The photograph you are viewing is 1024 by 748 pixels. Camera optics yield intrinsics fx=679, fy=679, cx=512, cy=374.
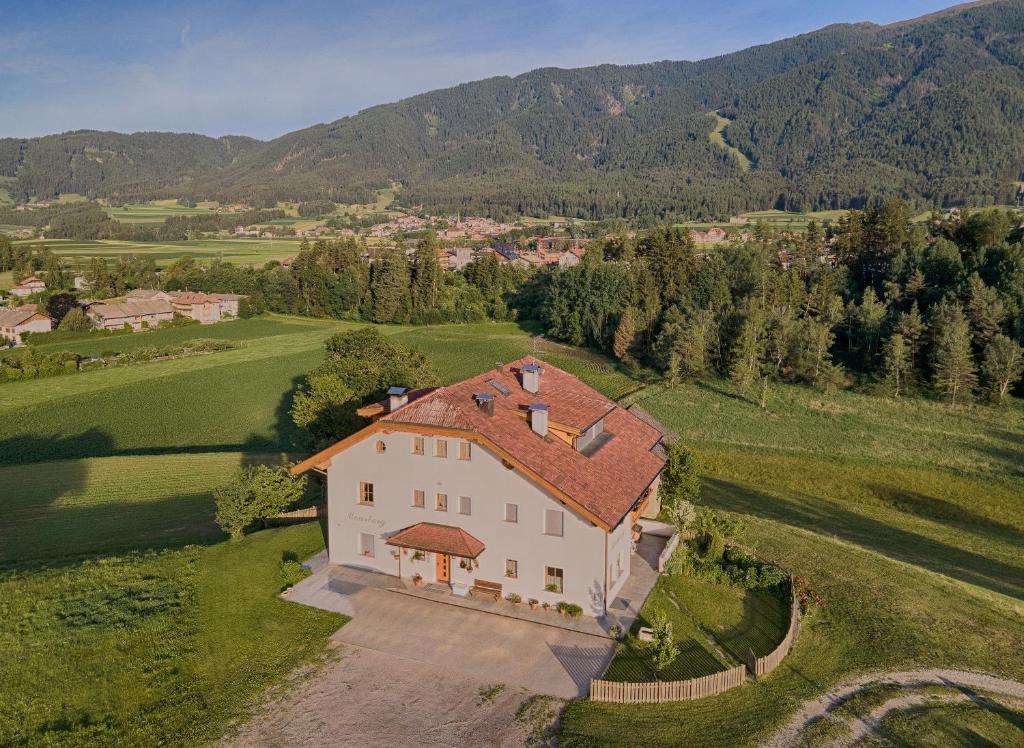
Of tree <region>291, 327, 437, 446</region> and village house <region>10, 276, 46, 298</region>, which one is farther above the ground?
village house <region>10, 276, 46, 298</region>

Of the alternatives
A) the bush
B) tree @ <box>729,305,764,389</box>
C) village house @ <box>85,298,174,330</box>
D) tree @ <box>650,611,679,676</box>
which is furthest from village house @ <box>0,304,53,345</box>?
tree @ <box>650,611,679,676</box>

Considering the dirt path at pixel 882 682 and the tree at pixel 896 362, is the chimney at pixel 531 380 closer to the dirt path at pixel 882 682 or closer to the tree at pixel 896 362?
the dirt path at pixel 882 682

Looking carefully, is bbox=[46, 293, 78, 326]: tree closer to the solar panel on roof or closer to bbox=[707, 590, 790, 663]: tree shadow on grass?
the solar panel on roof

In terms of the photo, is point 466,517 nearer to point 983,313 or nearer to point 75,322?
point 983,313

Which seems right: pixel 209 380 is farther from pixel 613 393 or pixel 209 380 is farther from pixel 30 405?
pixel 613 393

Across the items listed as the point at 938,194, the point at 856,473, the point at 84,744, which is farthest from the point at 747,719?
the point at 938,194
